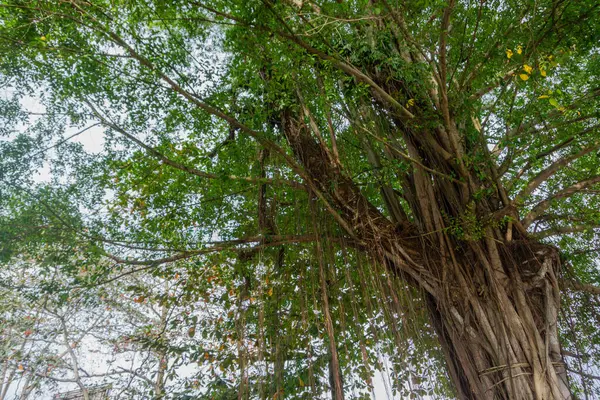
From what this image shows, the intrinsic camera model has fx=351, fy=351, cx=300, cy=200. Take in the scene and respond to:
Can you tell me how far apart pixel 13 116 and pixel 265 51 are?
1760 millimetres

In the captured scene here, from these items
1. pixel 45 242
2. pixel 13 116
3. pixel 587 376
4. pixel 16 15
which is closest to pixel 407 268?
pixel 587 376

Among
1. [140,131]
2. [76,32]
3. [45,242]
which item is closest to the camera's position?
[76,32]

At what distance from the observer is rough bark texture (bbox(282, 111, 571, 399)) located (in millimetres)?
1679

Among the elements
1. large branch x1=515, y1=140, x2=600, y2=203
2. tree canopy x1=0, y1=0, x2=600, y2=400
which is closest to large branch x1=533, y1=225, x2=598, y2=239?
tree canopy x1=0, y1=0, x2=600, y2=400

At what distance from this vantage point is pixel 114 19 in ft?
6.81

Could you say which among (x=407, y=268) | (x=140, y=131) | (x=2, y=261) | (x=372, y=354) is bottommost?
(x=372, y=354)

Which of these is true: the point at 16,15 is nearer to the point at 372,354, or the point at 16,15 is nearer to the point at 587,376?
the point at 372,354

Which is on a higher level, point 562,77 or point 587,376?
point 562,77

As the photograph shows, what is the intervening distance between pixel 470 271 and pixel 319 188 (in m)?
1.00

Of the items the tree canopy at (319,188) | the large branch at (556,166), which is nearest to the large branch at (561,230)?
the tree canopy at (319,188)

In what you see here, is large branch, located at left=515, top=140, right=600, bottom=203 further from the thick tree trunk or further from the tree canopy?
the thick tree trunk

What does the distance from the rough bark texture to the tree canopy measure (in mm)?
11

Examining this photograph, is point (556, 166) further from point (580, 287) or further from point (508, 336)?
point (508, 336)

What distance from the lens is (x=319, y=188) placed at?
2.20 meters
